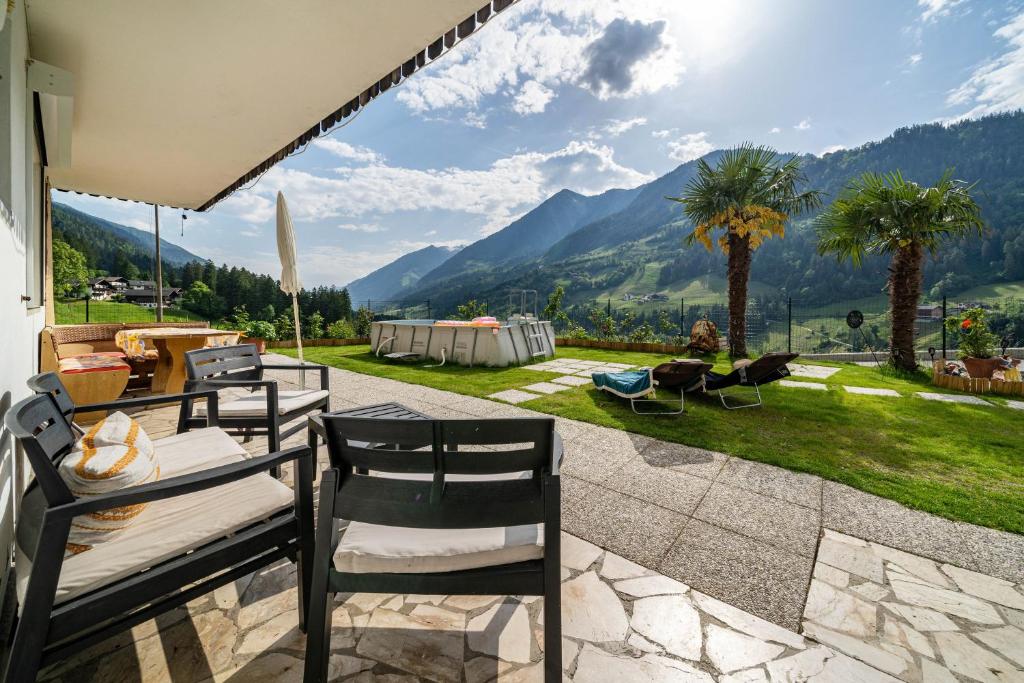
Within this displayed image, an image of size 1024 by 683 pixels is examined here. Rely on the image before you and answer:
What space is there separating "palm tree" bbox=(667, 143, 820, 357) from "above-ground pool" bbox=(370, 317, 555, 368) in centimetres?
484

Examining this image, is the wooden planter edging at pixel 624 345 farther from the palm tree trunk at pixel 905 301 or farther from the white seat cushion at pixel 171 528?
the white seat cushion at pixel 171 528

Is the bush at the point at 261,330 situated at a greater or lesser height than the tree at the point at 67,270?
lesser

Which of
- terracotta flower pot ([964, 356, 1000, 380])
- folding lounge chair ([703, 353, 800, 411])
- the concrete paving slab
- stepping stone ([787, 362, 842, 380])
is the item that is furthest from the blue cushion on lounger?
terracotta flower pot ([964, 356, 1000, 380])

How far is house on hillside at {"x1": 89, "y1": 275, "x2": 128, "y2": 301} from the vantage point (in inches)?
562

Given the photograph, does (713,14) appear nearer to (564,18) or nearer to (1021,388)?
(564,18)

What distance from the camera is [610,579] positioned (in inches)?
73.4

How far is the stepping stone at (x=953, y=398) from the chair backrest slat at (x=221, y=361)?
8.04 m

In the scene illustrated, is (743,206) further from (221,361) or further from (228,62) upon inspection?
(221,361)

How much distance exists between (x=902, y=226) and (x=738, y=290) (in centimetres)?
332

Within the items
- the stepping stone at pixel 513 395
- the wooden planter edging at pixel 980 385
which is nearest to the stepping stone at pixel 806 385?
the wooden planter edging at pixel 980 385

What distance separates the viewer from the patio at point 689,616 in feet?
4.63

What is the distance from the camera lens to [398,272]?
16100 centimetres

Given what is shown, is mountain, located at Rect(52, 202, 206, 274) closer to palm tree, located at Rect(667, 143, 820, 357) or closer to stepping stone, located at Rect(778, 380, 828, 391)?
palm tree, located at Rect(667, 143, 820, 357)

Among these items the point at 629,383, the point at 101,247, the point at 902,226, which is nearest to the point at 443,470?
the point at 629,383
